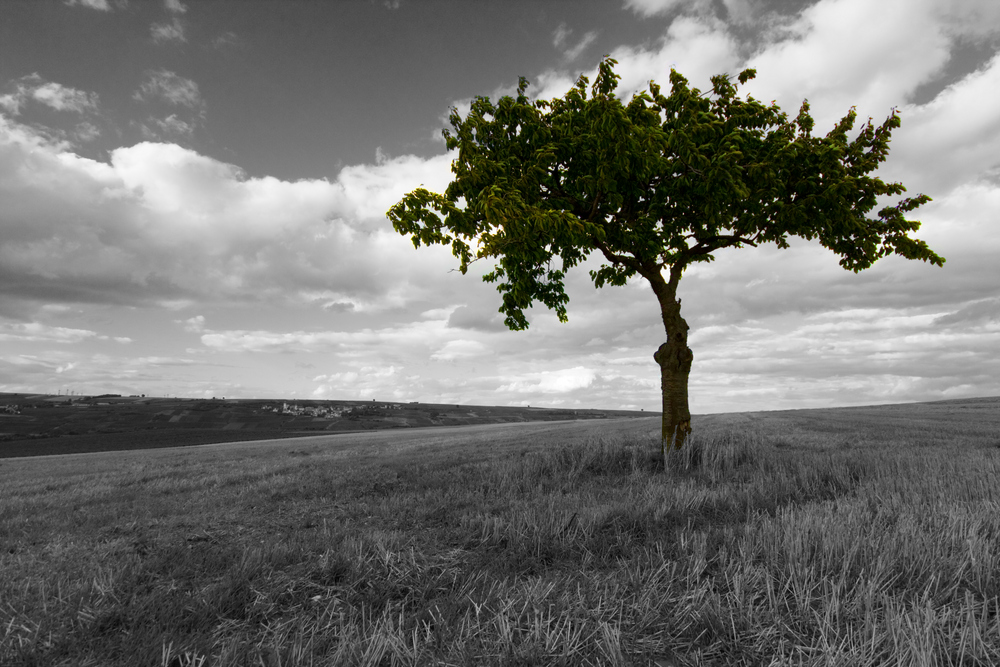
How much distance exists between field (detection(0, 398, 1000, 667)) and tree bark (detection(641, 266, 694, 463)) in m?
3.56

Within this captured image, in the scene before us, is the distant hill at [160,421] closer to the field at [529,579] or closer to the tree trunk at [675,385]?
the field at [529,579]

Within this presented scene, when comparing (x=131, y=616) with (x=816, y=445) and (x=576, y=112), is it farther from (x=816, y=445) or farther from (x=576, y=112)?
(x=816, y=445)

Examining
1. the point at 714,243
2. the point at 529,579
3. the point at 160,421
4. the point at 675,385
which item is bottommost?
the point at 160,421

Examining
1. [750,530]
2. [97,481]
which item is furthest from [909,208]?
[97,481]

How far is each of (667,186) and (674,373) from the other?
4439 millimetres

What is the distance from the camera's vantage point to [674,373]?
1159 centimetres

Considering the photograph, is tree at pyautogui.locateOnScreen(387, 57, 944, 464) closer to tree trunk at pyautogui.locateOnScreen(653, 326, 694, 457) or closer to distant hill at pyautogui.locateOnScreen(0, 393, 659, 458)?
tree trunk at pyautogui.locateOnScreen(653, 326, 694, 457)

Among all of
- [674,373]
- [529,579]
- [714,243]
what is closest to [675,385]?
[674,373]

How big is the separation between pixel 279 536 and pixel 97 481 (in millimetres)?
10418

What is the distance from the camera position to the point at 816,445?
13359mm

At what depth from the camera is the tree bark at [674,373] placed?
448 inches

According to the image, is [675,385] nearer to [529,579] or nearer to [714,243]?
[714,243]

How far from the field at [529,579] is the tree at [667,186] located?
206 inches

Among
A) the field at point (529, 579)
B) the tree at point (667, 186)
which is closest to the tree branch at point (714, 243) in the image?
the tree at point (667, 186)
